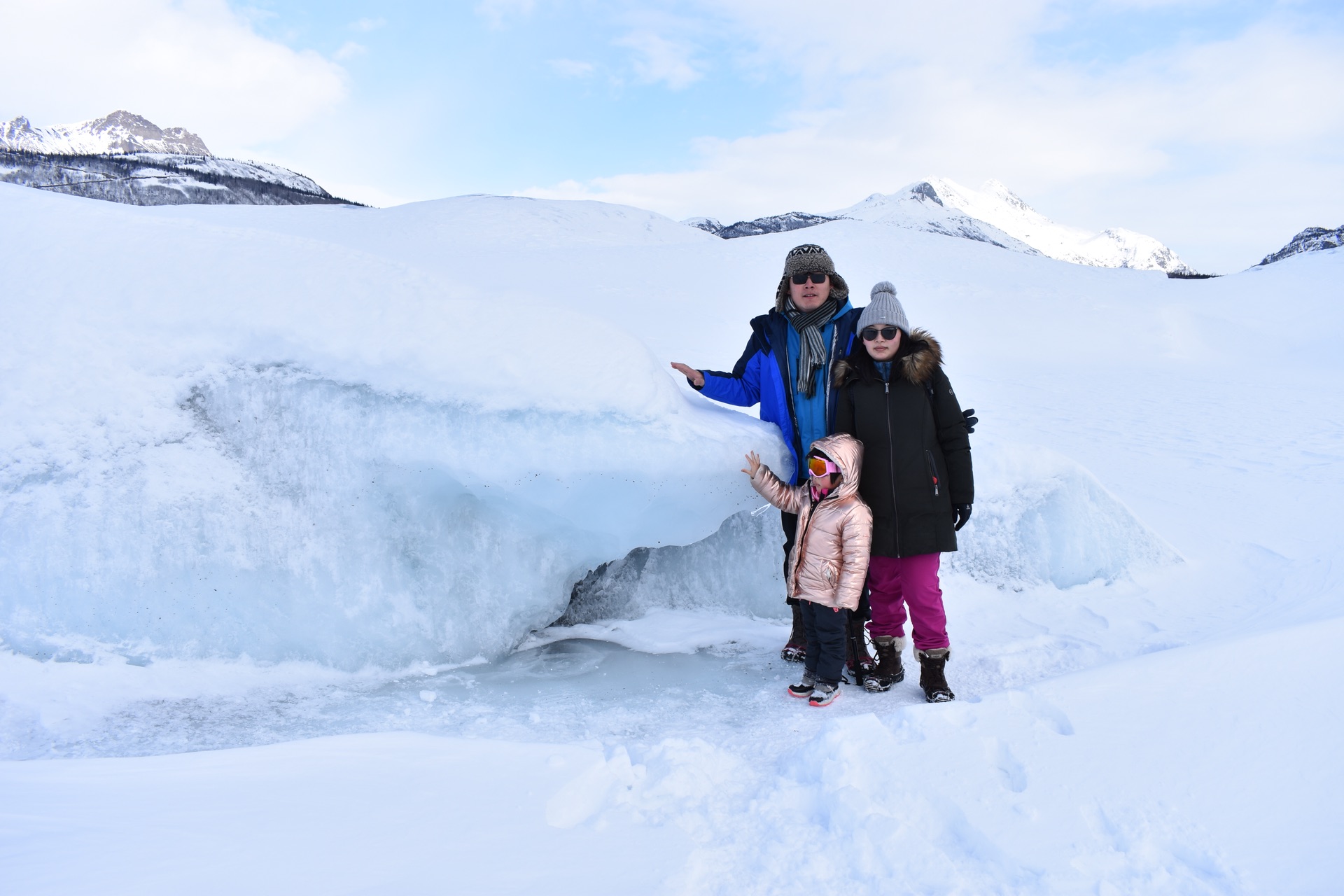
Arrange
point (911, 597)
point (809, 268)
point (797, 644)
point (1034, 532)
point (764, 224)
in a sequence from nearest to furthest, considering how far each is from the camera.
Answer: point (911, 597) < point (809, 268) < point (797, 644) < point (1034, 532) < point (764, 224)

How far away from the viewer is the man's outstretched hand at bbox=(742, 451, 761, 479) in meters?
2.90

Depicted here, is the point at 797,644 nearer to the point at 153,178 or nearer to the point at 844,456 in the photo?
the point at 844,456

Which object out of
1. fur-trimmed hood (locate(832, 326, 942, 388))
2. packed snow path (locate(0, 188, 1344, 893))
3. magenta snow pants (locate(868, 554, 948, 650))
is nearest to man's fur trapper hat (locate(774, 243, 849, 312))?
fur-trimmed hood (locate(832, 326, 942, 388))

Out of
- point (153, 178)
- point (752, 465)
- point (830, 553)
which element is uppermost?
point (153, 178)

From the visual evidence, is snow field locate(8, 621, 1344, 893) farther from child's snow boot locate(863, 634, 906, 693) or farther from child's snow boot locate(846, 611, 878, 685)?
child's snow boot locate(846, 611, 878, 685)

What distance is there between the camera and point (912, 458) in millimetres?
2682

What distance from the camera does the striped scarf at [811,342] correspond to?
2920 millimetres

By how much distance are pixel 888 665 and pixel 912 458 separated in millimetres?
824

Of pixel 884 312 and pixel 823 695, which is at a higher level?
pixel 884 312

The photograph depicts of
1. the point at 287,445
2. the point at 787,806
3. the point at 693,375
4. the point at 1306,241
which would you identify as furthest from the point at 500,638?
the point at 1306,241

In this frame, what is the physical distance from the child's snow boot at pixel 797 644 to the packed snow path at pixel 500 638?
103 millimetres

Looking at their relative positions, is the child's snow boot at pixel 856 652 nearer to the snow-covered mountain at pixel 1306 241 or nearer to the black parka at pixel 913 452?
the black parka at pixel 913 452

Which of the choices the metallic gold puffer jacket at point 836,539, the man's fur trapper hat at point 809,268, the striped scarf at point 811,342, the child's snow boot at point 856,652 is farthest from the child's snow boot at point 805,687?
the man's fur trapper hat at point 809,268

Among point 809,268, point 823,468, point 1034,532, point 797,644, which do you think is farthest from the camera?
point 1034,532
